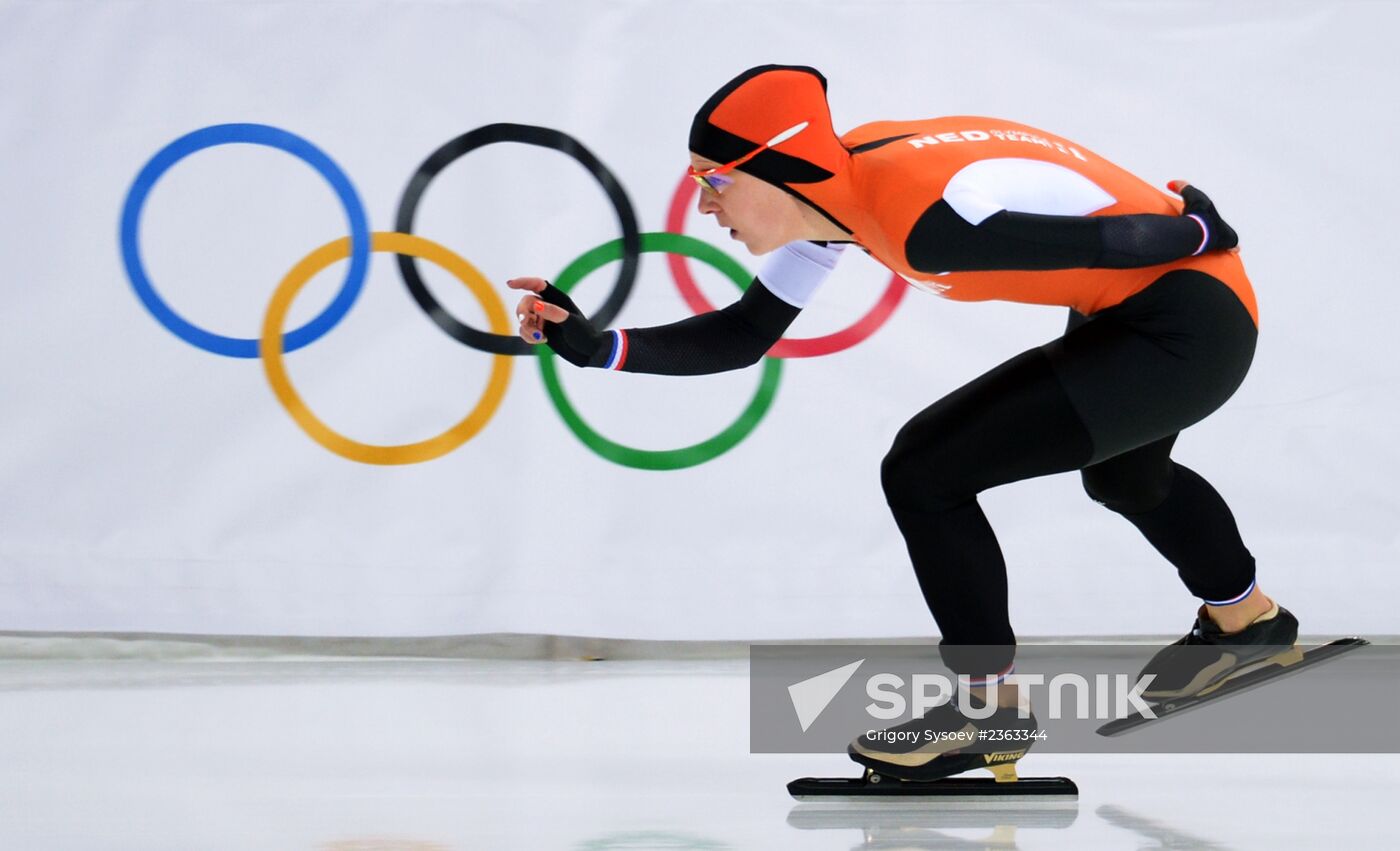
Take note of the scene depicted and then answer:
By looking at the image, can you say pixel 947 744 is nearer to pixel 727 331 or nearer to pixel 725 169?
pixel 727 331

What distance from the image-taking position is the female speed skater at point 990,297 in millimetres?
1991

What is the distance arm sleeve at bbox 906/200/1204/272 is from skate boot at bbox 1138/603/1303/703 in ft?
2.45

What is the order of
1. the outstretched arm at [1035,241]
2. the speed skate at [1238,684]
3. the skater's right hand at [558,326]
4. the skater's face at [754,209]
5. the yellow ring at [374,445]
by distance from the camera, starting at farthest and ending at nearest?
the yellow ring at [374,445] < the speed skate at [1238,684] < the skater's right hand at [558,326] < the skater's face at [754,209] < the outstretched arm at [1035,241]

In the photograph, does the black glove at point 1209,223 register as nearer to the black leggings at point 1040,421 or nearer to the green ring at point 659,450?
the black leggings at point 1040,421

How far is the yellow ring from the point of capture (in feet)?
11.8

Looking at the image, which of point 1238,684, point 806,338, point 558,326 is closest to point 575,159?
point 806,338

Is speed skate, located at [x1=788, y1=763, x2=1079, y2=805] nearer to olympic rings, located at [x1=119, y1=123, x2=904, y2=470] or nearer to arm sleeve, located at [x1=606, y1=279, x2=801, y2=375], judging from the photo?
arm sleeve, located at [x1=606, y1=279, x2=801, y2=375]

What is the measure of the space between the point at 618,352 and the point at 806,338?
4.58 ft

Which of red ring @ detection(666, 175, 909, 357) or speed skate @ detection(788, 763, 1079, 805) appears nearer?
speed skate @ detection(788, 763, 1079, 805)

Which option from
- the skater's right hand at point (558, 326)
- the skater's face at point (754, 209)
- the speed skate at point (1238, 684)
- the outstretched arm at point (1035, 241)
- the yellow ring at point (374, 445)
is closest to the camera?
the outstretched arm at point (1035, 241)

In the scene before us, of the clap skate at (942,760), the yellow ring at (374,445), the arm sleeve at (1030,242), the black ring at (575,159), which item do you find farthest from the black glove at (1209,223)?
the yellow ring at (374,445)

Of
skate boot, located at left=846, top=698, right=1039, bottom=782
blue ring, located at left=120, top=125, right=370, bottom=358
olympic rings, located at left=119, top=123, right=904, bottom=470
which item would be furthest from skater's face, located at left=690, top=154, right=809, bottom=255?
blue ring, located at left=120, top=125, right=370, bottom=358

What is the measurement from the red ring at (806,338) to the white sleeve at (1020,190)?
153 cm

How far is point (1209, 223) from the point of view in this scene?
2115mm
